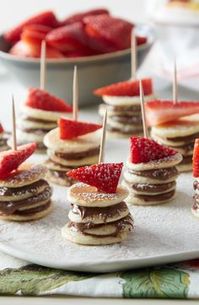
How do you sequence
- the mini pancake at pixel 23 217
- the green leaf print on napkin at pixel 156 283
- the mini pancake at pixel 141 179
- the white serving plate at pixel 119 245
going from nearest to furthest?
the green leaf print on napkin at pixel 156 283
the white serving plate at pixel 119 245
the mini pancake at pixel 23 217
the mini pancake at pixel 141 179

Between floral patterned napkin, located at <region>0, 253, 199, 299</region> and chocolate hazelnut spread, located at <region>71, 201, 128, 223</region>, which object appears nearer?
floral patterned napkin, located at <region>0, 253, 199, 299</region>

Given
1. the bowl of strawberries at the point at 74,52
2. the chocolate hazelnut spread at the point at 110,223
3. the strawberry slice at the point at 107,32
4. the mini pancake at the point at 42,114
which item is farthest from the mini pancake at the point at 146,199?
the strawberry slice at the point at 107,32

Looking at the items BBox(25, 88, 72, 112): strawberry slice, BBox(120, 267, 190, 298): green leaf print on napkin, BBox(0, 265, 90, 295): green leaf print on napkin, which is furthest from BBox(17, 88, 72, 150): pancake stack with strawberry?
BBox(120, 267, 190, 298): green leaf print on napkin

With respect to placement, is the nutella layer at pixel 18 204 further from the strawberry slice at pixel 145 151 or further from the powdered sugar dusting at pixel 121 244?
the strawberry slice at pixel 145 151

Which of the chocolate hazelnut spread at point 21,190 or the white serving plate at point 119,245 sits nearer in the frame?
the white serving plate at point 119,245

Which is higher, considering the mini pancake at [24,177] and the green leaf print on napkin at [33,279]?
the mini pancake at [24,177]

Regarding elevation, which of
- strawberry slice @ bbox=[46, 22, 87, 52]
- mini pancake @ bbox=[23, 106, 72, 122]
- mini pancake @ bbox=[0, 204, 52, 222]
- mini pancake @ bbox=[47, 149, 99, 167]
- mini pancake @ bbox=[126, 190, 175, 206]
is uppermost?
strawberry slice @ bbox=[46, 22, 87, 52]

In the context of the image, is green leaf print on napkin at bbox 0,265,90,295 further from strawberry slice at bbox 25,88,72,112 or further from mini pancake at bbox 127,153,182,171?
strawberry slice at bbox 25,88,72,112

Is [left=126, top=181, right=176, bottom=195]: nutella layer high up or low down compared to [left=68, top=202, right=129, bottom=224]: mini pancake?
down
